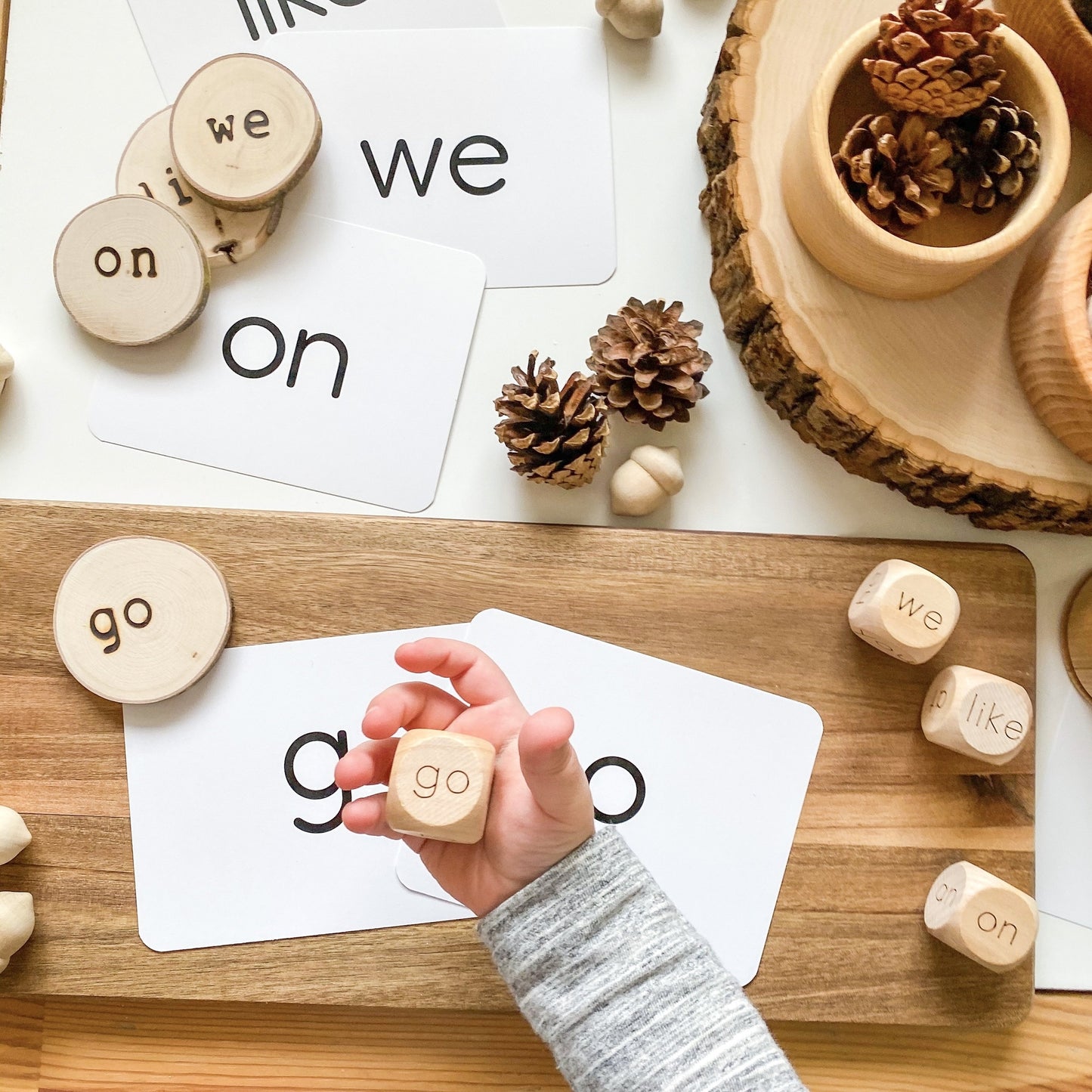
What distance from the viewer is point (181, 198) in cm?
75

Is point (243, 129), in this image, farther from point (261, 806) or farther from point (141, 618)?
point (261, 806)

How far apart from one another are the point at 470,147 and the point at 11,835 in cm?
65

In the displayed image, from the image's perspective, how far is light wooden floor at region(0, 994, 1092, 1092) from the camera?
76 centimetres

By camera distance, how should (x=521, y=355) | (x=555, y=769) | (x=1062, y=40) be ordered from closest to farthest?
Answer: (x=555, y=769)
(x=1062, y=40)
(x=521, y=355)

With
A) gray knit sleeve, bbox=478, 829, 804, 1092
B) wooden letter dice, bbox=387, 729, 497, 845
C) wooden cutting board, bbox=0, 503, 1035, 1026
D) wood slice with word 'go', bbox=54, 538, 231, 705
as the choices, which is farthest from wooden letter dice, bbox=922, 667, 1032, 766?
wood slice with word 'go', bbox=54, 538, 231, 705

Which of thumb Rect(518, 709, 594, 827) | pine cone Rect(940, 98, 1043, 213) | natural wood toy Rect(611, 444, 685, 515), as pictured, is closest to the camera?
thumb Rect(518, 709, 594, 827)

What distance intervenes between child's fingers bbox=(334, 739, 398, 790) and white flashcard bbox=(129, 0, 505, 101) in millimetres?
567

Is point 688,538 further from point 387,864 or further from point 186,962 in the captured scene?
point 186,962

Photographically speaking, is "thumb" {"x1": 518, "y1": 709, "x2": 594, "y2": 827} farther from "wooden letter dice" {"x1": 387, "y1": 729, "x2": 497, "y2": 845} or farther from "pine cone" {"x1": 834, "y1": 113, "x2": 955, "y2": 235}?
"pine cone" {"x1": 834, "y1": 113, "x2": 955, "y2": 235}


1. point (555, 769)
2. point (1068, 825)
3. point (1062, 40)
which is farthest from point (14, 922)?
point (1062, 40)

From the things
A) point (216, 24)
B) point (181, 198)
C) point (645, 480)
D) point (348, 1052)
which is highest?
point (216, 24)

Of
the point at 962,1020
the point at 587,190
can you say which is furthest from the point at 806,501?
the point at 962,1020

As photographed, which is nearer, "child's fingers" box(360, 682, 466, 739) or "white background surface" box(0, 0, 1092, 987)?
"child's fingers" box(360, 682, 466, 739)

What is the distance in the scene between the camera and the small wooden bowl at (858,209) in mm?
611
